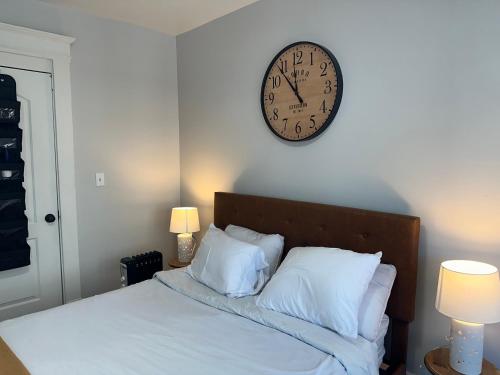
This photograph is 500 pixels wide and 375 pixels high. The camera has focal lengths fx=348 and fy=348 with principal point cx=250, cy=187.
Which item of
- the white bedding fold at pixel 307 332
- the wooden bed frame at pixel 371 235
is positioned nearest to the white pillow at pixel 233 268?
the white bedding fold at pixel 307 332

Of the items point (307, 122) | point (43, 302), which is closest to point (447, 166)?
point (307, 122)

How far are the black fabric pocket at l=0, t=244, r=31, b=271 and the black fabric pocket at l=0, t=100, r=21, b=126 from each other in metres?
0.90

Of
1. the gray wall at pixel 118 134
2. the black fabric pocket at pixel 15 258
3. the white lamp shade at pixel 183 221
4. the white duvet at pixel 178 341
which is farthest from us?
the white lamp shade at pixel 183 221

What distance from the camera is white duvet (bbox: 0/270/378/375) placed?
141 cm

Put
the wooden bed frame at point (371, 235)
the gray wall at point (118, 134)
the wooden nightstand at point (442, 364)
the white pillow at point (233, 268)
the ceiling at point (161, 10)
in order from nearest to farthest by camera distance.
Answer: the wooden nightstand at point (442, 364)
the wooden bed frame at point (371, 235)
the white pillow at point (233, 268)
the ceiling at point (161, 10)
the gray wall at point (118, 134)

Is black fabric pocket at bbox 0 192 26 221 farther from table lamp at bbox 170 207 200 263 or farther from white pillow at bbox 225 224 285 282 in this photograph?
white pillow at bbox 225 224 285 282

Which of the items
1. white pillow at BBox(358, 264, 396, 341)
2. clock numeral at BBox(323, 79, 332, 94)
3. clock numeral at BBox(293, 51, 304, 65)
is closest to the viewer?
white pillow at BBox(358, 264, 396, 341)

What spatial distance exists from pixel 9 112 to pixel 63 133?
36 cm

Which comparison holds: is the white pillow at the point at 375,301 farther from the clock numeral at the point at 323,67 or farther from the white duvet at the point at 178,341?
the clock numeral at the point at 323,67

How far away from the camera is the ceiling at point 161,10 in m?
2.59

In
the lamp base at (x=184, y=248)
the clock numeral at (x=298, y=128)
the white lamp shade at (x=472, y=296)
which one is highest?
the clock numeral at (x=298, y=128)

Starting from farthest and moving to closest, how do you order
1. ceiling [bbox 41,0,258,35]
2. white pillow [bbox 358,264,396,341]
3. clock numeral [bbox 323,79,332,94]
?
ceiling [bbox 41,0,258,35] → clock numeral [bbox 323,79,332,94] → white pillow [bbox 358,264,396,341]

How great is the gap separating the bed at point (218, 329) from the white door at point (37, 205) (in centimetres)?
90

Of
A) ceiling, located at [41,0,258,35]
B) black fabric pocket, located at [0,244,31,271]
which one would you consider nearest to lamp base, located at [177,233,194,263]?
black fabric pocket, located at [0,244,31,271]
